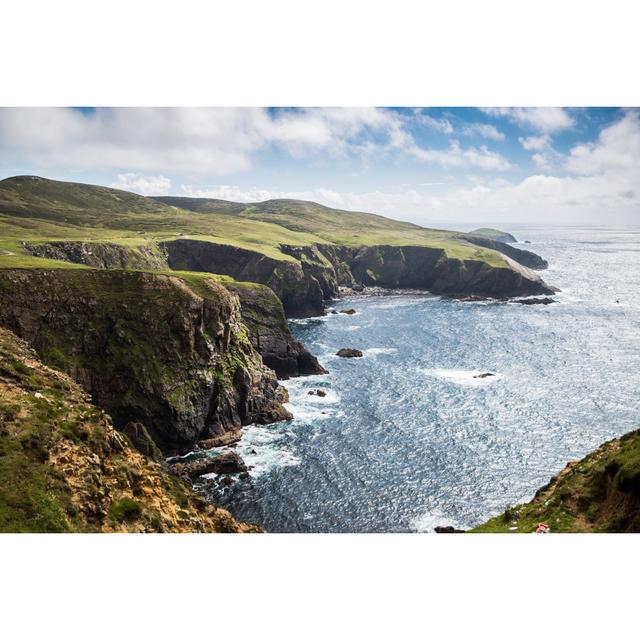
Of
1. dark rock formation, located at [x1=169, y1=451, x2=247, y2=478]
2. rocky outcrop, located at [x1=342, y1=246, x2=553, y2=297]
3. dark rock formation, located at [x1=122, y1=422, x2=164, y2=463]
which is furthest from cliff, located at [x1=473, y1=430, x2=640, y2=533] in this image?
rocky outcrop, located at [x1=342, y1=246, x2=553, y2=297]

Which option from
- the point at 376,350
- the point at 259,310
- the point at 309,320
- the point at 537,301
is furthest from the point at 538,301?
the point at 259,310

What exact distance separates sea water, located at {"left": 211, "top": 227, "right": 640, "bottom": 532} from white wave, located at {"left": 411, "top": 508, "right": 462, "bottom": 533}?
162mm

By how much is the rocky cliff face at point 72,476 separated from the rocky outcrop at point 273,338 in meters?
55.4

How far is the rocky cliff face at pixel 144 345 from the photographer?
187 feet

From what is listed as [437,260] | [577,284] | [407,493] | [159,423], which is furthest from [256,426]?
[577,284]

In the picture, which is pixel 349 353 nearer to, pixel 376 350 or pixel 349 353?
pixel 349 353

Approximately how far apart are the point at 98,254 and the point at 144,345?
161 ft

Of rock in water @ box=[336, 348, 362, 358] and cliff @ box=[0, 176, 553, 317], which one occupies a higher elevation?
cliff @ box=[0, 176, 553, 317]

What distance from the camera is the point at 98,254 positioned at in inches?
4008

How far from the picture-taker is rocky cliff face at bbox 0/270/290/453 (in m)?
57.1

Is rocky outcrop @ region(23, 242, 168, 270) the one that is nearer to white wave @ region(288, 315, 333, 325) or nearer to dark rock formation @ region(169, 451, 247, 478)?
white wave @ region(288, 315, 333, 325)

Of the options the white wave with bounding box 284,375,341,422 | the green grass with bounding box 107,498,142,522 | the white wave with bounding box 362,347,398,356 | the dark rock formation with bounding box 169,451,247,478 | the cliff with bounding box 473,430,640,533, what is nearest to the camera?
the cliff with bounding box 473,430,640,533

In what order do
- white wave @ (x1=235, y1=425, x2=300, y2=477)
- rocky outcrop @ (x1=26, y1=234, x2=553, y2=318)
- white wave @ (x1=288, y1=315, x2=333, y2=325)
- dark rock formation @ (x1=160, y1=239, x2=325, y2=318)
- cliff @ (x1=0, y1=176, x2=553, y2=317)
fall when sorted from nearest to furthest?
white wave @ (x1=235, y1=425, x2=300, y2=477)
rocky outcrop @ (x1=26, y1=234, x2=553, y2=318)
cliff @ (x1=0, y1=176, x2=553, y2=317)
white wave @ (x1=288, y1=315, x2=333, y2=325)
dark rock formation @ (x1=160, y1=239, x2=325, y2=318)

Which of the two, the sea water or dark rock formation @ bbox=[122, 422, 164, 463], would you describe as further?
dark rock formation @ bbox=[122, 422, 164, 463]
